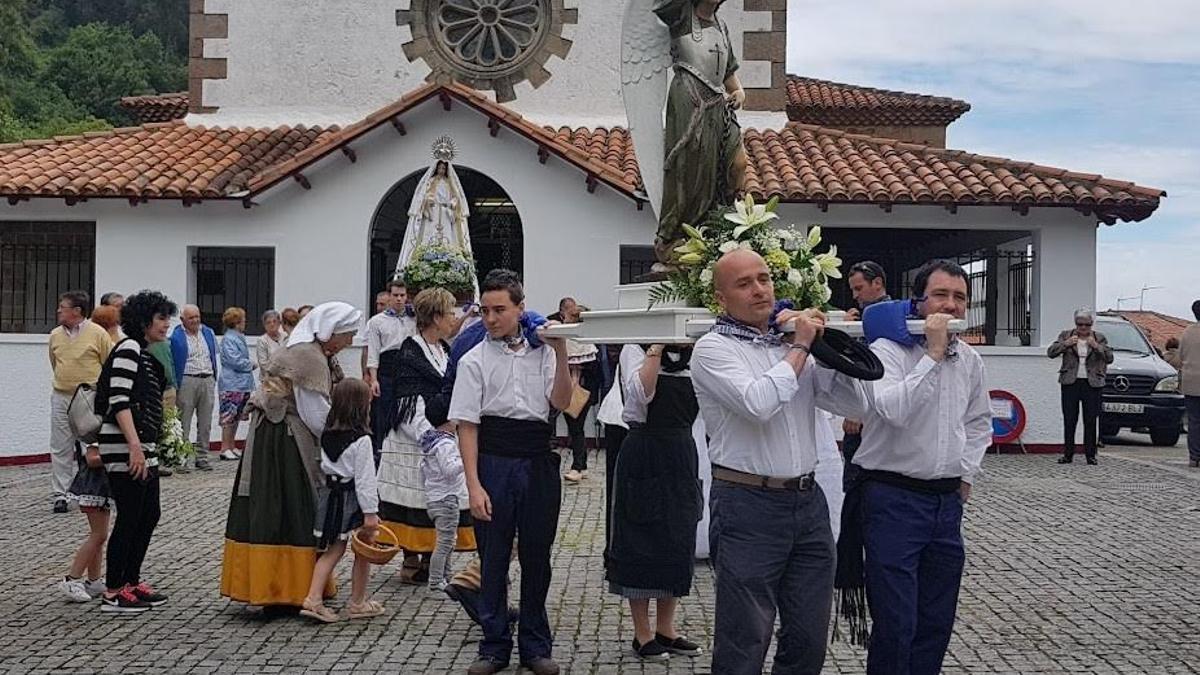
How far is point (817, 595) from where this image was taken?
4906 mm

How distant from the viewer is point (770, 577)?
15.8ft

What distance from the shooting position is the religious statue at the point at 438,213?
15469mm

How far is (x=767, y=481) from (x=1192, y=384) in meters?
12.8

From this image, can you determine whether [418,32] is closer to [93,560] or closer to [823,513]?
[93,560]

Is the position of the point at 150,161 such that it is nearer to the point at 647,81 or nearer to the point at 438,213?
the point at 438,213

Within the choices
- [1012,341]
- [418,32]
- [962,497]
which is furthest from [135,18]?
[962,497]

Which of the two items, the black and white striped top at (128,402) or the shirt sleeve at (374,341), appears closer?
the black and white striped top at (128,402)

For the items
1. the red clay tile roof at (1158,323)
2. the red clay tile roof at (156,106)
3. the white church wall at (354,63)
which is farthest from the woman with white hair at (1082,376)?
the red clay tile roof at (1158,323)

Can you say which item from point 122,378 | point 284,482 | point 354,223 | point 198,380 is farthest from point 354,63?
point 284,482

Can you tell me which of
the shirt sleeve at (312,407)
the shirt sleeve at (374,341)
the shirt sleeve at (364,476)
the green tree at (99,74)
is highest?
the green tree at (99,74)

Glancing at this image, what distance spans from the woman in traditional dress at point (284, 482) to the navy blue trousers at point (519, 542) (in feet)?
5.22

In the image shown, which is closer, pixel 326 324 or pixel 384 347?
pixel 326 324

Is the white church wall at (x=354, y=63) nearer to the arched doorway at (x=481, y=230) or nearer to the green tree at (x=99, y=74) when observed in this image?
the arched doorway at (x=481, y=230)

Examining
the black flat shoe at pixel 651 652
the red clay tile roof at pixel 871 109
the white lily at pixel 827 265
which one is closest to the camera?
the white lily at pixel 827 265
